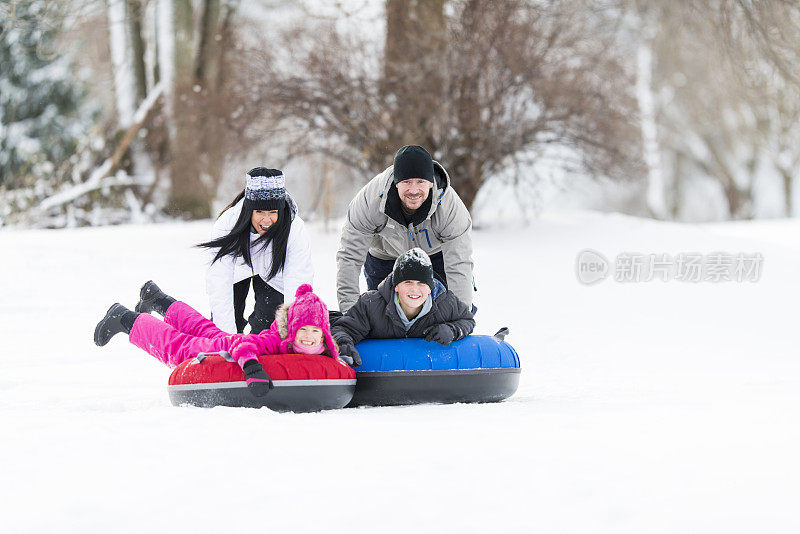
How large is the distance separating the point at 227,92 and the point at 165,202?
6.13m

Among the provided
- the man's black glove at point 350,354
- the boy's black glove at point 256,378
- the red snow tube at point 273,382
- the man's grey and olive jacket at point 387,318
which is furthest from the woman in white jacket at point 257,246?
the boy's black glove at point 256,378

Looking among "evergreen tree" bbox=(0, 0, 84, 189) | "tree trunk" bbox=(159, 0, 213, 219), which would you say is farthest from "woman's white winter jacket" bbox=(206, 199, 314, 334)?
"evergreen tree" bbox=(0, 0, 84, 189)

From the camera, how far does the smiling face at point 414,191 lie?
484cm

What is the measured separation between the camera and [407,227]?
5.19 metres

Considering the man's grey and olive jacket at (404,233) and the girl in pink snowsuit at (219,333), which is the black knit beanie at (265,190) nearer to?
the man's grey and olive jacket at (404,233)

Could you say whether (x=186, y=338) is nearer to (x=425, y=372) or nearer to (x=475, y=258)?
(x=425, y=372)

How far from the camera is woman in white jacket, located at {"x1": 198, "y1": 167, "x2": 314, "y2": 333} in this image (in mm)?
5082

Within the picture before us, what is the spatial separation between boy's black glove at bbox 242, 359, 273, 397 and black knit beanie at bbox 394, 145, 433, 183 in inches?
50.8

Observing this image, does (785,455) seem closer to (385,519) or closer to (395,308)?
(385,519)

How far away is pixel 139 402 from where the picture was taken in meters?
4.84

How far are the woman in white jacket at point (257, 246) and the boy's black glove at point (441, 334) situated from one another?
81 cm

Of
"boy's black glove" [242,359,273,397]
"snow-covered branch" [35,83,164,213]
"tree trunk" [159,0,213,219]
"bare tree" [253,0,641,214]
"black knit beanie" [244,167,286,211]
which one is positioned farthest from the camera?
"snow-covered branch" [35,83,164,213]

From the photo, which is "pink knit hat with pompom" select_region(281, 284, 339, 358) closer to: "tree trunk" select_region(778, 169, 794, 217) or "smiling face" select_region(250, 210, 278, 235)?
"smiling face" select_region(250, 210, 278, 235)

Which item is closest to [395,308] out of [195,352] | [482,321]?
[195,352]
